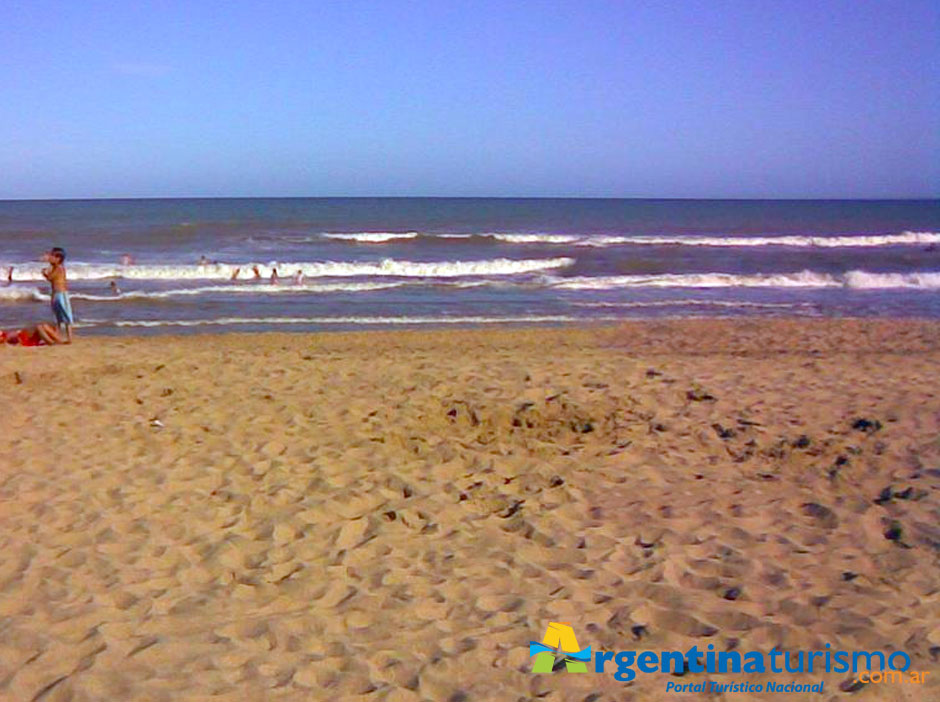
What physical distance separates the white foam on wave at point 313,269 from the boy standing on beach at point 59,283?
10.8 metres

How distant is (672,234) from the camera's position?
139 ft

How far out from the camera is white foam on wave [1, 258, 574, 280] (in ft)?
79.5

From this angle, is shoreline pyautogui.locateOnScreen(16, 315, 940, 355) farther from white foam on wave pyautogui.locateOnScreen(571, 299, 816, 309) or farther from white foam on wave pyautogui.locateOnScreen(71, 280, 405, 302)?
white foam on wave pyautogui.locateOnScreen(71, 280, 405, 302)

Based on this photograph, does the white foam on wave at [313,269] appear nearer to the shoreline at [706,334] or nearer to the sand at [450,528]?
the shoreline at [706,334]

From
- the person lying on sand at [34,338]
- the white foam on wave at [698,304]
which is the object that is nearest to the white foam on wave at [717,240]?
the white foam on wave at [698,304]

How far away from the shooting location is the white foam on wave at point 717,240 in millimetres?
36031

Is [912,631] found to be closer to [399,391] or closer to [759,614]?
[759,614]

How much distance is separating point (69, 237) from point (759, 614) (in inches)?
1523

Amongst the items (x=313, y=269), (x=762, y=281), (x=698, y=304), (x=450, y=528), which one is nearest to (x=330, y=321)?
(x=698, y=304)

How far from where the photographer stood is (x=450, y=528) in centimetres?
498

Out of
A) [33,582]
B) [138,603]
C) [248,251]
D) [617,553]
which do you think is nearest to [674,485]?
[617,553]

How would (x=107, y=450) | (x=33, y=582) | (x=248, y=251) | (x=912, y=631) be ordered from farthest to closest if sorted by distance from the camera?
(x=248, y=251), (x=107, y=450), (x=33, y=582), (x=912, y=631)

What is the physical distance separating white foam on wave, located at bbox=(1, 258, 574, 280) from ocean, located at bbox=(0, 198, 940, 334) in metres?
0.08

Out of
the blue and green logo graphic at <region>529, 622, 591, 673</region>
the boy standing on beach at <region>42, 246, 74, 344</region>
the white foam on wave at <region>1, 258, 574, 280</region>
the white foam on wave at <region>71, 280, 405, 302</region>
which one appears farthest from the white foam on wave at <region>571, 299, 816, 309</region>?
the blue and green logo graphic at <region>529, 622, 591, 673</region>
